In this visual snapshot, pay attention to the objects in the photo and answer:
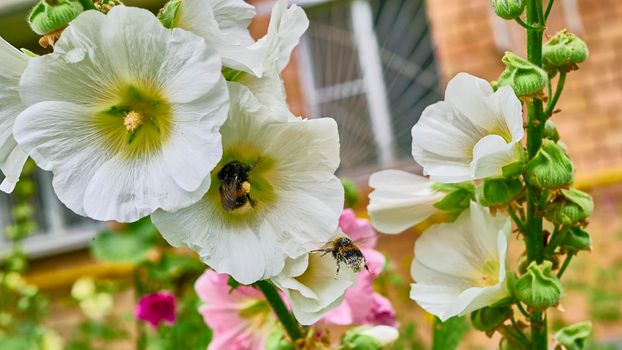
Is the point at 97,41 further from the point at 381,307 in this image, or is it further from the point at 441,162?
the point at 381,307

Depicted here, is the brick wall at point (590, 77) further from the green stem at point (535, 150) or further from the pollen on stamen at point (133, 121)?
the pollen on stamen at point (133, 121)

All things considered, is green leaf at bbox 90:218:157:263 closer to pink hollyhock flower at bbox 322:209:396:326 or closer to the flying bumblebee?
pink hollyhock flower at bbox 322:209:396:326

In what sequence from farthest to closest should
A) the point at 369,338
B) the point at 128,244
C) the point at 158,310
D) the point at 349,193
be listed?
the point at 128,244 < the point at 158,310 < the point at 349,193 < the point at 369,338

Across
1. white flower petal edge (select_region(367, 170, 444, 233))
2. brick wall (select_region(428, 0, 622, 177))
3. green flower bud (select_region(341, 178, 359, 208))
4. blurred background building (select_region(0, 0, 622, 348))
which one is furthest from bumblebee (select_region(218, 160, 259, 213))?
brick wall (select_region(428, 0, 622, 177))

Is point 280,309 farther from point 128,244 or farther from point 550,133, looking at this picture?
point 128,244

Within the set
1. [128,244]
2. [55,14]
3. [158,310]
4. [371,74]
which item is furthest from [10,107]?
[371,74]

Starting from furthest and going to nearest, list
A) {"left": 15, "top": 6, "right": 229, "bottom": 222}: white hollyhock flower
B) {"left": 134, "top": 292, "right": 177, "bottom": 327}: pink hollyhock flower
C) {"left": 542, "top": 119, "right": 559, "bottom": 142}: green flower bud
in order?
{"left": 134, "top": 292, "right": 177, "bottom": 327}: pink hollyhock flower < {"left": 542, "top": 119, "right": 559, "bottom": 142}: green flower bud < {"left": 15, "top": 6, "right": 229, "bottom": 222}: white hollyhock flower
